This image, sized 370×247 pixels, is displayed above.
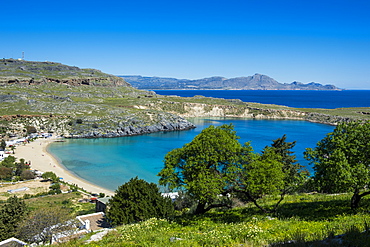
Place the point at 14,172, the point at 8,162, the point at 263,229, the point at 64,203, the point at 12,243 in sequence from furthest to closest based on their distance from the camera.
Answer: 1. the point at 8,162
2. the point at 14,172
3. the point at 64,203
4. the point at 12,243
5. the point at 263,229

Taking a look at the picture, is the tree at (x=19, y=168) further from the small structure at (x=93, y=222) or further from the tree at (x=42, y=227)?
the tree at (x=42, y=227)

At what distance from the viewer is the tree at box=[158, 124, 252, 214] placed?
47.5ft

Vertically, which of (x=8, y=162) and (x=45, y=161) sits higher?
(x=8, y=162)

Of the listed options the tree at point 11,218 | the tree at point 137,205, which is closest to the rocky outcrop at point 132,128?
the tree at point 11,218

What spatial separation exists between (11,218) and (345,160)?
25193 mm

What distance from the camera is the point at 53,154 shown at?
67.5 meters

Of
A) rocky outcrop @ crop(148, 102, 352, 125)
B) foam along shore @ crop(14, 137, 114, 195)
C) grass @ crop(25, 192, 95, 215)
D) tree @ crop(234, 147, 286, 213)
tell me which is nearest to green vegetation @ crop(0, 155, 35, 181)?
foam along shore @ crop(14, 137, 114, 195)

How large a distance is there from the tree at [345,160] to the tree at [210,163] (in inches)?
162

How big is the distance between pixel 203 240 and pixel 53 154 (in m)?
66.7

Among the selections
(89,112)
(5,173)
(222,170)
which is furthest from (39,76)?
(222,170)

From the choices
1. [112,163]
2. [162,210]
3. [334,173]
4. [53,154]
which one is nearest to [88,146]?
[53,154]

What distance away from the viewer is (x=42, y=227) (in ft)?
65.3

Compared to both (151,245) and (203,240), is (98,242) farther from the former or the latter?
(203,240)

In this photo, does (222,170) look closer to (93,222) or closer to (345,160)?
(345,160)
